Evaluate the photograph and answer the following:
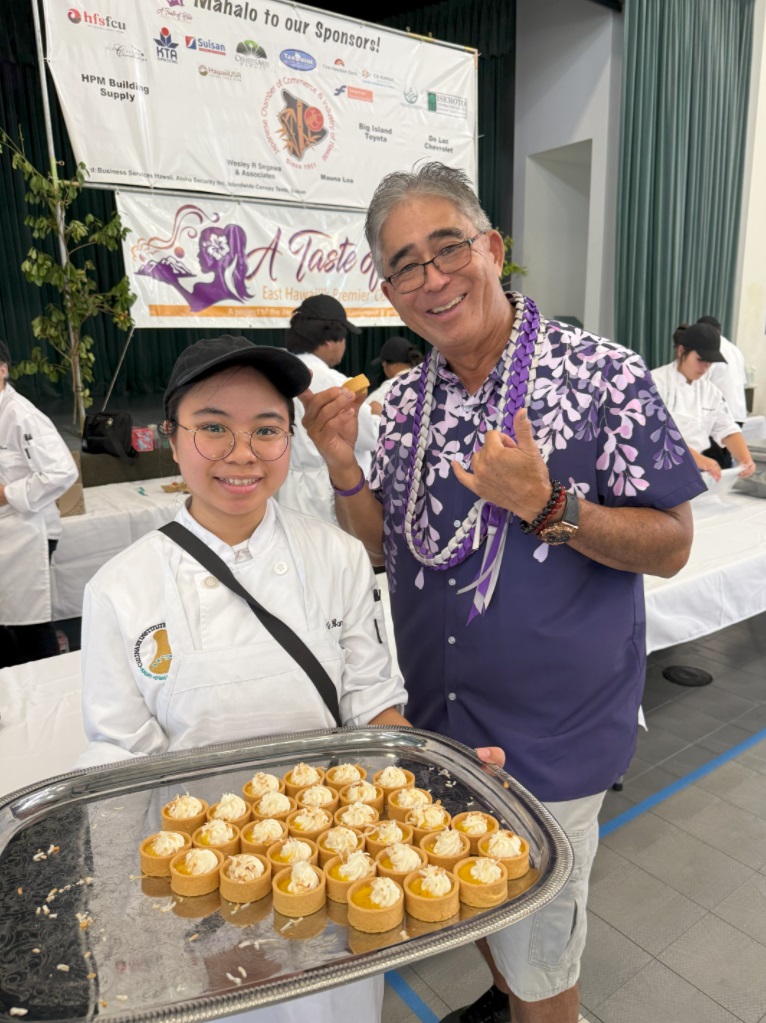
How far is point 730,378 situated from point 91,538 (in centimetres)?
430

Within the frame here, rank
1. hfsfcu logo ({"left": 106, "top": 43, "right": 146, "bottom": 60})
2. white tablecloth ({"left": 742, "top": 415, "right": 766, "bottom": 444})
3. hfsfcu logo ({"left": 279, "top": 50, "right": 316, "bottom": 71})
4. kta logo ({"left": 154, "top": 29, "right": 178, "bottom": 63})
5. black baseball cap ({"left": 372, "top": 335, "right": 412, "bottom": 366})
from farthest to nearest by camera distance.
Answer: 1. white tablecloth ({"left": 742, "top": 415, "right": 766, "bottom": 444})
2. black baseball cap ({"left": 372, "top": 335, "right": 412, "bottom": 366})
3. hfsfcu logo ({"left": 279, "top": 50, "right": 316, "bottom": 71})
4. kta logo ({"left": 154, "top": 29, "right": 178, "bottom": 63})
5. hfsfcu logo ({"left": 106, "top": 43, "right": 146, "bottom": 60})

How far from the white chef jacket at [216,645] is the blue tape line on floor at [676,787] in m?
1.42

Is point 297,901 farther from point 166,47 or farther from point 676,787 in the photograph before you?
point 166,47

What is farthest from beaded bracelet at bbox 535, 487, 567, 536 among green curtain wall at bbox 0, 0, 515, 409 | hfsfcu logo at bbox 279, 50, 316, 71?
green curtain wall at bbox 0, 0, 515, 409

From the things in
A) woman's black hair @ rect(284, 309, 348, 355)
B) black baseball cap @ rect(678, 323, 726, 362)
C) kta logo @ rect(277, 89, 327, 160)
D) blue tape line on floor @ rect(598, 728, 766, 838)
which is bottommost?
blue tape line on floor @ rect(598, 728, 766, 838)

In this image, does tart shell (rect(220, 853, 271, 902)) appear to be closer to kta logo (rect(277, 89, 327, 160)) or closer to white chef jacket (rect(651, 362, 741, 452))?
white chef jacket (rect(651, 362, 741, 452))

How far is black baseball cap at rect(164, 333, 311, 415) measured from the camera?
1054mm

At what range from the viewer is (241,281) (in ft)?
15.4

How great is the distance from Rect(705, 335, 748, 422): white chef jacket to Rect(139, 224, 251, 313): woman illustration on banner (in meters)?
3.05

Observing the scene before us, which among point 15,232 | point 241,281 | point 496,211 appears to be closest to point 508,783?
point 241,281

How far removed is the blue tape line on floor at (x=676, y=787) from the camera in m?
2.36

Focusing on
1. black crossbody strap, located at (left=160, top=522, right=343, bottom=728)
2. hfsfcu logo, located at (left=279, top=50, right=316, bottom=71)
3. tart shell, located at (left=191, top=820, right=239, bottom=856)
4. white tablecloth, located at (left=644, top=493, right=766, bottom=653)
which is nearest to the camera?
tart shell, located at (left=191, top=820, right=239, bottom=856)

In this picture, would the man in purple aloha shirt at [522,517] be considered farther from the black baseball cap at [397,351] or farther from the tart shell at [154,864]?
the black baseball cap at [397,351]

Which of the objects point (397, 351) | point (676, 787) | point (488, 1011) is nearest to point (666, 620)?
point (676, 787)
